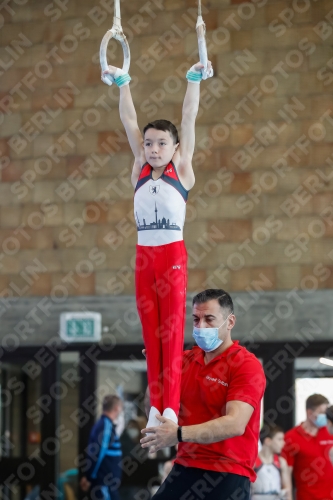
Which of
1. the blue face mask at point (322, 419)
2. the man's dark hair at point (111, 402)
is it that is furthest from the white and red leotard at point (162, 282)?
the man's dark hair at point (111, 402)

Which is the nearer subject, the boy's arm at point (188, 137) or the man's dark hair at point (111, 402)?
the boy's arm at point (188, 137)

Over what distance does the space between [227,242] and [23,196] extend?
9.08ft

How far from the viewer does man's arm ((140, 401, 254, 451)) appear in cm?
367

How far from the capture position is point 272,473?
8.10 metres

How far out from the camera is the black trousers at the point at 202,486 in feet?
12.9

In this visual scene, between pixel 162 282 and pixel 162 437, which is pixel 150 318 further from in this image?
pixel 162 437

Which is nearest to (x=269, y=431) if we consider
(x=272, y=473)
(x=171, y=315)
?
(x=272, y=473)

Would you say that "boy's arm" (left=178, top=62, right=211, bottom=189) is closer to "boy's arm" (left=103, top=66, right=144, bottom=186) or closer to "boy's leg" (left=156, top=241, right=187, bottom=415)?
"boy's arm" (left=103, top=66, right=144, bottom=186)

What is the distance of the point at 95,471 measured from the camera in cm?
946

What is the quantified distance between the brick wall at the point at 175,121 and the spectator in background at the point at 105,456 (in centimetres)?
169

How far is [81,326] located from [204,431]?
21.4 feet

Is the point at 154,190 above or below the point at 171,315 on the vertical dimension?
above

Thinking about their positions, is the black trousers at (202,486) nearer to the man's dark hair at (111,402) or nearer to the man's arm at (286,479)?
the man's arm at (286,479)

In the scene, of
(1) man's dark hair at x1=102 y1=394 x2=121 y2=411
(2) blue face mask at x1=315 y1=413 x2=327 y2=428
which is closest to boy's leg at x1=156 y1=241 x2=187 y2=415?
(2) blue face mask at x1=315 y1=413 x2=327 y2=428
